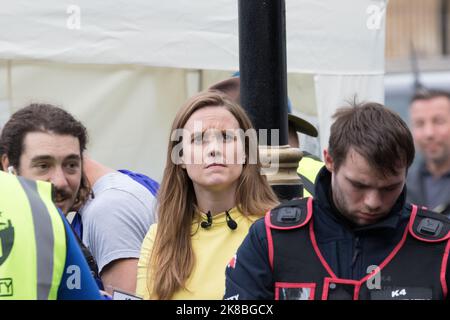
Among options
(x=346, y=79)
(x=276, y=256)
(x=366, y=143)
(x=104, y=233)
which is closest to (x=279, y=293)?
(x=276, y=256)

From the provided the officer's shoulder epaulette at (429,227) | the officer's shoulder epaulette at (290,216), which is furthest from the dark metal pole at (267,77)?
the officer's shoulder epaulette at (429,227)

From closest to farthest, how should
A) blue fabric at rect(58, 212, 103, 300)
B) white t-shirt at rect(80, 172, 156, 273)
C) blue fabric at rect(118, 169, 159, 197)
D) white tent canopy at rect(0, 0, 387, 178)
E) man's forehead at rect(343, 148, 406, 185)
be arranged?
1. blue fabric at rect(58, 212, 103, 300)
2. man's forehead at rect(343, 148, 406, 185)
3. white t-shirt at rect(80, 172, 156, 273)
4. blue fabric at rect(118, 169, 159, 197)
5. white tent canopy at rect(0, 0, 387, 178)

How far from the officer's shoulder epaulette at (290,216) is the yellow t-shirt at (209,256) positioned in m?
0.53

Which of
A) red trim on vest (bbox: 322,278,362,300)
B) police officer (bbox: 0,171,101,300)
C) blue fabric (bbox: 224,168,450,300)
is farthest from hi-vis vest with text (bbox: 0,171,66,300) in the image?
red trim on vest (bbox: 322,278,362,300)

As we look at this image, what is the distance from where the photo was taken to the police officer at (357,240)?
122 inches

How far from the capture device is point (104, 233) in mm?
4336

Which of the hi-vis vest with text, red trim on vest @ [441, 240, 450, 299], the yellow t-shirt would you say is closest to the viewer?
the hi-vis vest with text

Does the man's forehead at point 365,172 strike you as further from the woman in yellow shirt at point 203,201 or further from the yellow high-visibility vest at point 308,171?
the yellow high-visibility vest at point 308,171

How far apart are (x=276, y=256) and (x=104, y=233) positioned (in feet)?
4.39

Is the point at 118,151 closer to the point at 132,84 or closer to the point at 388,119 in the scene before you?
the point at 132,84

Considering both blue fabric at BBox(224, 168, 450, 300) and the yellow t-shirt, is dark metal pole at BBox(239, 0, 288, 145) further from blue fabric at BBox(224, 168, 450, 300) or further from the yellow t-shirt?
blue fabric at BBox(224, 168, 450, 300)

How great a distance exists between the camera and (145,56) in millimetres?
6711

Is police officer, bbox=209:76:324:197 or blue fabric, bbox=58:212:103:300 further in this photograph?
police officer, bbox=209:76:324:197

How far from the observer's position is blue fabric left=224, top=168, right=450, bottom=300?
10.3 ft
